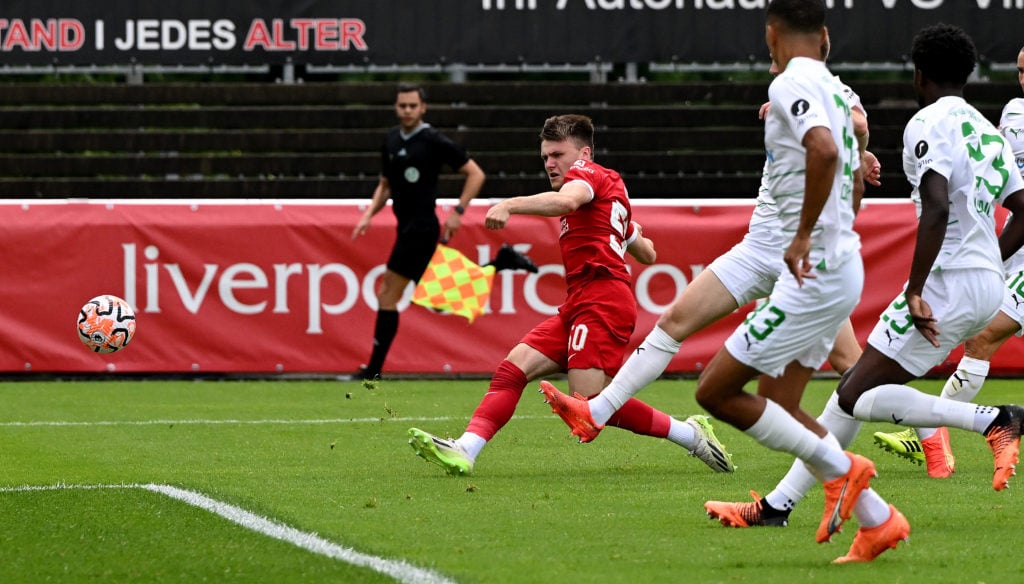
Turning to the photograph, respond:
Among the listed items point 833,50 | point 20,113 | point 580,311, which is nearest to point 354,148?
point 20,113

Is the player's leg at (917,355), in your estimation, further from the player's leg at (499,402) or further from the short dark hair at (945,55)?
the player's leg at (499,402)

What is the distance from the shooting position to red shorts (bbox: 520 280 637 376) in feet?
25.4

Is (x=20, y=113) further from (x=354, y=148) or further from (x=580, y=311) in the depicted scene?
(x=580, y=311)

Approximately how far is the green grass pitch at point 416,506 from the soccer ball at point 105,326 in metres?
0.46

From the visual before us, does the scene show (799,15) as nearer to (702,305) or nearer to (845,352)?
(702,305)

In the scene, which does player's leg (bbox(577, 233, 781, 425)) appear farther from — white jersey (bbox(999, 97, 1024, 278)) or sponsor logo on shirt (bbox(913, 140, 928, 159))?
white jersey (bbox(999, 97, 1024, 278))

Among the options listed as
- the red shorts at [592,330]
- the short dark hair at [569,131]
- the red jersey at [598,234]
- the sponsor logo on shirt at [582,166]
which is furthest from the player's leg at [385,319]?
the sponsor logo on shirt at [582,166]

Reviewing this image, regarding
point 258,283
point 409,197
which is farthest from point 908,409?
point 258,283

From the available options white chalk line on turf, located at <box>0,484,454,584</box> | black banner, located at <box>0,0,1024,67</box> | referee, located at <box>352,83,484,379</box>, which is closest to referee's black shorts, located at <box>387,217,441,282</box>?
referee, located at <box>352,83,484,379</box>

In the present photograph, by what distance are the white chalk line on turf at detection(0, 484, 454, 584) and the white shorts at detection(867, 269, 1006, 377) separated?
216cm

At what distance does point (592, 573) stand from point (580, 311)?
2.86 m

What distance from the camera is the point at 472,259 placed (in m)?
13.6

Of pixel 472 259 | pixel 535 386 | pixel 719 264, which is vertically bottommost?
pixel 535 386

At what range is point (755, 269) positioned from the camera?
22.8ft
